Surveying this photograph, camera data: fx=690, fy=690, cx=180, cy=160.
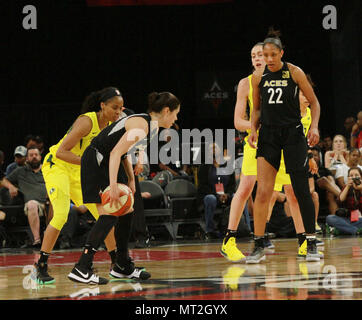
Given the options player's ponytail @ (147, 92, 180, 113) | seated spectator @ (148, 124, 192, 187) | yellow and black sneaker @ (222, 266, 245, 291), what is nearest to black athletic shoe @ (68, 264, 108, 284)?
yellow and black sneaker @ (222, 266, 245, 291)

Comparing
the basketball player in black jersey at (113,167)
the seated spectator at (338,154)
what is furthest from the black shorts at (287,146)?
the seated spectator at (338,154)

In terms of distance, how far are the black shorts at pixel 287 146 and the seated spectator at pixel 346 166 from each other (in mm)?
4834

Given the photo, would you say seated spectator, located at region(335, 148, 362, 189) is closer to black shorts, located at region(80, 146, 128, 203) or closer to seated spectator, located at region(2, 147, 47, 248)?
seated spectator, located at region(2, 147, 47, 248)

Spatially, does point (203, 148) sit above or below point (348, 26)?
below

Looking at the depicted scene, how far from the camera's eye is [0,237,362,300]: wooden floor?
393 centimetres

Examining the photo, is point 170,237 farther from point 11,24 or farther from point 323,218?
point 11,24

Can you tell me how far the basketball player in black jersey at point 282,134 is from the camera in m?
5.70

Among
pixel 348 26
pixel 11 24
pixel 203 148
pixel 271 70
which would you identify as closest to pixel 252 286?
pixel 271 70

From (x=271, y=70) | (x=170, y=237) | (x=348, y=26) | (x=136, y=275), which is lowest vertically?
(x=170, y=237)

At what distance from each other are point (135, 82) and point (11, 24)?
3169 mm

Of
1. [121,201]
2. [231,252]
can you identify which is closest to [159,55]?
[231,252]

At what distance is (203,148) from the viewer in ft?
36.9

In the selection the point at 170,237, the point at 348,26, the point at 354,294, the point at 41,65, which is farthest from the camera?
the point at 41,65

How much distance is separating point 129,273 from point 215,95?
12.0 m
